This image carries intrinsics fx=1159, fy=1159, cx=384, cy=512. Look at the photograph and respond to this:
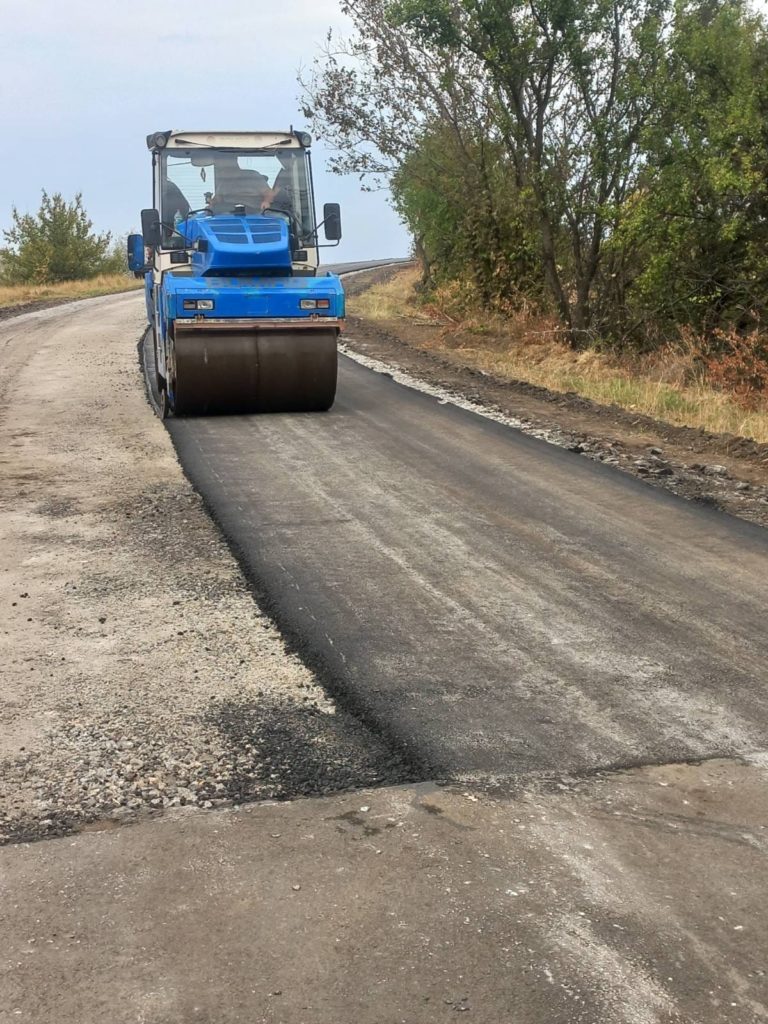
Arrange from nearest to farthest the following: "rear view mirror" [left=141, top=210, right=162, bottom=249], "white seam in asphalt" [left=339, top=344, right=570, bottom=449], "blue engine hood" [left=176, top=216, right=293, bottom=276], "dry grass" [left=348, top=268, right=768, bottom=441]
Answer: "white seam in asphalt" [left=339, top=344, right=570, bottom=449], "blue engine hood" [left=176, top=216, right=293, bottom=276], "rear view mirror" [left=141, top=210, right=162, bottom=249], "dry grass" [left=348, top=268, right=768, bottom=441]

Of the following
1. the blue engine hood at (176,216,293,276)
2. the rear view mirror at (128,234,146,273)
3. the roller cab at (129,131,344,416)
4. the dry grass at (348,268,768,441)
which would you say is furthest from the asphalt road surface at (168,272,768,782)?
the rear view mirror at (128,234,146,273)

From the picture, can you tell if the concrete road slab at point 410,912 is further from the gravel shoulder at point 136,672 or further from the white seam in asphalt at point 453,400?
the white seam in asphalt at point 453,400

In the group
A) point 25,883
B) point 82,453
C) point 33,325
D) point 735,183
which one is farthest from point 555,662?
point 33,325

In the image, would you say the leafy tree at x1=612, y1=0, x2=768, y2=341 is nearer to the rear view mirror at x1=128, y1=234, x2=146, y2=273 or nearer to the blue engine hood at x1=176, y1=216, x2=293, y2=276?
the blue engine hood at x1=176, y1=216, x2=293, y2=276

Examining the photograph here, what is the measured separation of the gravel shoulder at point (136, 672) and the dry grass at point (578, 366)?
5.78m

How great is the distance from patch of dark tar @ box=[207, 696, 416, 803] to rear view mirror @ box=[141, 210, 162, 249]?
27.2 feet

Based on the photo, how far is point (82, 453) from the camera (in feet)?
33.8

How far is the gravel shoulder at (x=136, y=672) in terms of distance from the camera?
13.8 feet

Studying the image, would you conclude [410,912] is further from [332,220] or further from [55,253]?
[55,253]

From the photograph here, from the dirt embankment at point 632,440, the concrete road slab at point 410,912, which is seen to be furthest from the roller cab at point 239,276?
the concrete road slab at point 410,912

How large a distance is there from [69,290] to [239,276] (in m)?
27.3

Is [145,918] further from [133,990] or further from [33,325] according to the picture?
[33,325]

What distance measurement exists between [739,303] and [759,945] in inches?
525

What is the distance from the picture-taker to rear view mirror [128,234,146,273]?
1272cm
